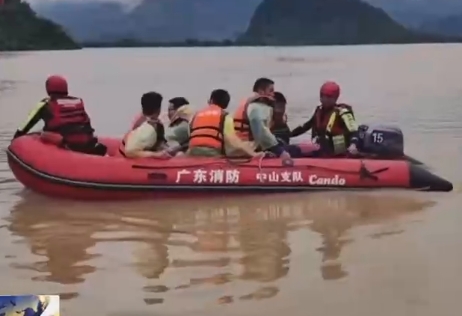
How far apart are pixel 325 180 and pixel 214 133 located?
36 cm

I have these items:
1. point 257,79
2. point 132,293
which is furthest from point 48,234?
point 257,79

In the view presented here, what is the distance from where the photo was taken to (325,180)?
2.97m

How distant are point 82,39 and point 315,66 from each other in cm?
68

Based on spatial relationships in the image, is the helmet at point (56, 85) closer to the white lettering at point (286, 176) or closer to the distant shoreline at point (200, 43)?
the distant shoreline at point (200, 43)

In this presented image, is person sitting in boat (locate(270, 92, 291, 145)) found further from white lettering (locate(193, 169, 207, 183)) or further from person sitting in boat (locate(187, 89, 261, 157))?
white lettering (locate(193, 169, 207, 183))

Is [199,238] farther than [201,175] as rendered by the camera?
No

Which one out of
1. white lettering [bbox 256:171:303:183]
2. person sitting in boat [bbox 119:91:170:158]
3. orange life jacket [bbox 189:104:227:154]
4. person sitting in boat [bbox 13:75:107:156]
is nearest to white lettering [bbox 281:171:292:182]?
white lettering [bbox 256:171:303:183]

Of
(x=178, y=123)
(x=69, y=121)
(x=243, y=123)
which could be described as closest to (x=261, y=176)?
(x=243, y=123)

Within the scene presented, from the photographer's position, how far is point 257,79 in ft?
9.43

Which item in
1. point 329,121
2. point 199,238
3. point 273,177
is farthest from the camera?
point 273,177

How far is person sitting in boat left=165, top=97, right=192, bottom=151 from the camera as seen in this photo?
9.54 feet

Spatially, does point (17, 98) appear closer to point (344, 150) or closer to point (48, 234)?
point (48, 234)

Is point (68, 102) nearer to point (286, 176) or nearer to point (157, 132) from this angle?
point (157, 132)

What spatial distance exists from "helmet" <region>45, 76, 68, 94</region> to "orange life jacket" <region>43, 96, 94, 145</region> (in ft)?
0.09
